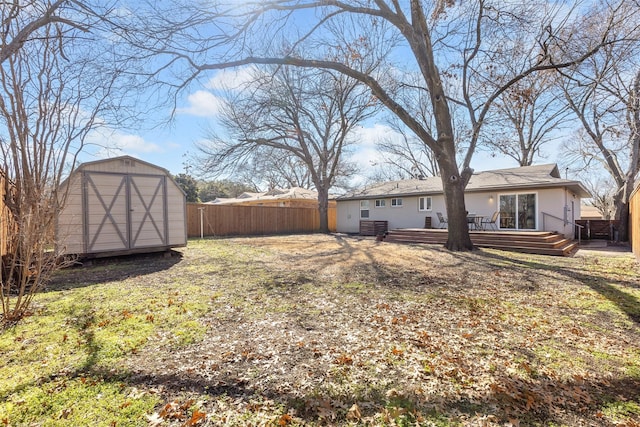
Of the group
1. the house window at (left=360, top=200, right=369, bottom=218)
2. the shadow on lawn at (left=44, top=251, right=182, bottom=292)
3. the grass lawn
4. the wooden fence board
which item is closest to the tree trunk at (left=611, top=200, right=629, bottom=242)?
the grass lawn

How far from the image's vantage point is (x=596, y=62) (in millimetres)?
9375

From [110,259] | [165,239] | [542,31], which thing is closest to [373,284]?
[165,239]

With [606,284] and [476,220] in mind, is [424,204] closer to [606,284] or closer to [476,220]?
[476,220]

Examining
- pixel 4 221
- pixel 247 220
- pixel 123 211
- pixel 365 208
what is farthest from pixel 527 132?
pixel 4 221

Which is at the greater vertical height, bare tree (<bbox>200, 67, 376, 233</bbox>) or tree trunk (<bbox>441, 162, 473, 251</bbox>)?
bare tree (<bbox>200, 67, 376, 233</bbox>)

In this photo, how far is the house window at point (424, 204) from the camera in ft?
51.8

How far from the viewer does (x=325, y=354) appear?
9.79 ft

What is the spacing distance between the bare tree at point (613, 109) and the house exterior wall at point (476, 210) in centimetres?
287

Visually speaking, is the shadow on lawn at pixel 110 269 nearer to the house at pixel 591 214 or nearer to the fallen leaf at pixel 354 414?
the fallen leaf at pixel 354 414

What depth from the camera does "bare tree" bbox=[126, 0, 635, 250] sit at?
685 centimetres

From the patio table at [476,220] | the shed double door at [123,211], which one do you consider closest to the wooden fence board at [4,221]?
the shed double door at [123,211]

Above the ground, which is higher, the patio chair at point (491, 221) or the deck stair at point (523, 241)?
the patio chair at point (491, 221)

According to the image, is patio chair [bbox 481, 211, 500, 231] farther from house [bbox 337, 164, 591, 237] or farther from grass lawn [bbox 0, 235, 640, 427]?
grass lawn [bbox 0, 235, 640, 427]

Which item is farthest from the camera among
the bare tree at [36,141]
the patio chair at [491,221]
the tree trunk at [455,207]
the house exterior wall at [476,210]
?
the patio chair at [491,221]
